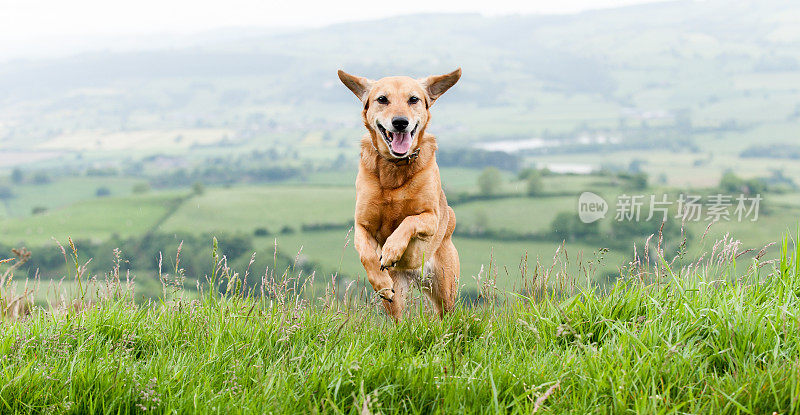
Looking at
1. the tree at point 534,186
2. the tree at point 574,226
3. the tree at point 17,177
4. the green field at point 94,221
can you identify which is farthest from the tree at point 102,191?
the tree at point 574,226

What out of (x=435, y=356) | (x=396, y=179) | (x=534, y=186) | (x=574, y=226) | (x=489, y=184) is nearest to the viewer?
(x=435, y=356)

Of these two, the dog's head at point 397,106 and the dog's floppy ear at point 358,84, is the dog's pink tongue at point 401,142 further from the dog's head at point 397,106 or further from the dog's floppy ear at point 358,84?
the dog's floppy ear at point 358,84

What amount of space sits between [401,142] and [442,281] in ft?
5.56

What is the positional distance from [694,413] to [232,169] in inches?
4501

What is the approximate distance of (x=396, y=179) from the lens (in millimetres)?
5035

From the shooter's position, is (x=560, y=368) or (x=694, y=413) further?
(x=560, y=368)

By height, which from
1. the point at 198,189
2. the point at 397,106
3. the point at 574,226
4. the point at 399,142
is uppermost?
the point at 397,106

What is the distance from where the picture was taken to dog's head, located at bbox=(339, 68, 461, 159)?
15.3 feet

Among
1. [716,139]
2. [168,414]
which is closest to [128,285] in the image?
[168,414]

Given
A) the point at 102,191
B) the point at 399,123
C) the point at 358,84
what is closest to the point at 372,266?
the point at 399,123

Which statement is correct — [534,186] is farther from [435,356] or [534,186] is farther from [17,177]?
[17,177]

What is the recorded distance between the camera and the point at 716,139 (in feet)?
486

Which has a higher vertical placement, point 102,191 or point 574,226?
point 574,226

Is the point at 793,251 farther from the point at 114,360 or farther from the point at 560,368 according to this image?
the point at 114,360
